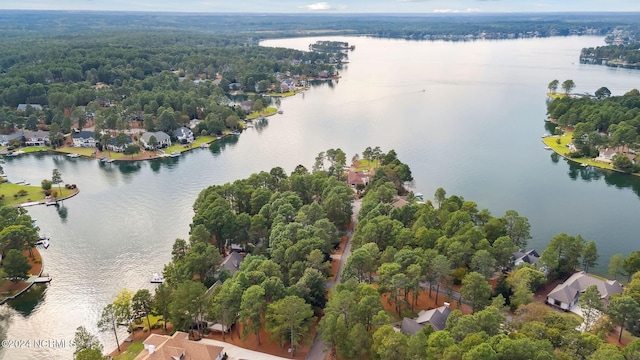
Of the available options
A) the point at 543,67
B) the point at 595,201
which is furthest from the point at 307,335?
the point at 543,67

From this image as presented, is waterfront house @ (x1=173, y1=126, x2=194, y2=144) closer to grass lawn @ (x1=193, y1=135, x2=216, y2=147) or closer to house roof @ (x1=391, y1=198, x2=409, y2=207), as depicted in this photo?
grass lawn @ (x1=193, y1=135, x2=216, y2=147)

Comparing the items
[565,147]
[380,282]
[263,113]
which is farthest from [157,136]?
[565,147]

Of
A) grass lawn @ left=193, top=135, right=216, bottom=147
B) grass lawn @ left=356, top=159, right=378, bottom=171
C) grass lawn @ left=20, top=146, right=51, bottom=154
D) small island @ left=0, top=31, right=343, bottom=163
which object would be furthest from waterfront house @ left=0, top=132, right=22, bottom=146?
grass lawn @ left=356, top=159, right=378, bottom=171

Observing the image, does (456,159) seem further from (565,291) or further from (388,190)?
(565,291)

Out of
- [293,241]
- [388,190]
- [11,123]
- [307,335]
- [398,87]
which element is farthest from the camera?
[398,87]

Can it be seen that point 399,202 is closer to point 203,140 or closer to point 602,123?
point 203,140

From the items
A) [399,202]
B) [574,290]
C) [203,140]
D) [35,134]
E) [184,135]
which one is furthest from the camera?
[203,140]
